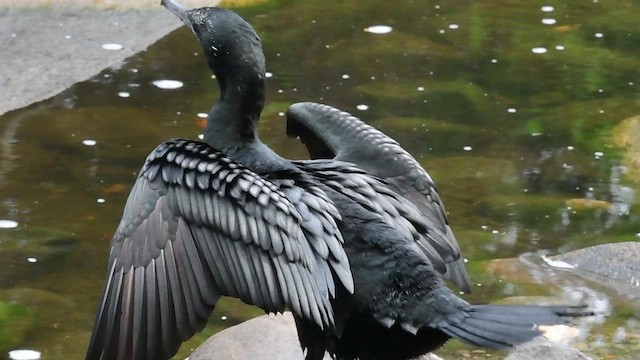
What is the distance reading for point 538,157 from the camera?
7.98 metres

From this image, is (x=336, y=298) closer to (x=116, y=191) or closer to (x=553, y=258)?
(x=553, y=258)

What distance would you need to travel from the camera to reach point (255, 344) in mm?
5121

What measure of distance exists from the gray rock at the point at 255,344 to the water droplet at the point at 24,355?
86 cm

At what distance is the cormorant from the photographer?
4.09 meters

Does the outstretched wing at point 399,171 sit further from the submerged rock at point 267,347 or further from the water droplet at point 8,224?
the water droplet at point 8,224

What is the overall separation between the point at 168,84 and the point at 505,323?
5.21 meters

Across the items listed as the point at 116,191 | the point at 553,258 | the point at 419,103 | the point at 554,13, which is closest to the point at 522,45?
the point at 554,13

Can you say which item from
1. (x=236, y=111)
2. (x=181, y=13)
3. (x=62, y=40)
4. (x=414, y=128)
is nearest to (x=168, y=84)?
(x=62, y=40)

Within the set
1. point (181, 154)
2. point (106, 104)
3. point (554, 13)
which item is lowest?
point (554, 13)

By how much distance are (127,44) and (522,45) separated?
3233mm

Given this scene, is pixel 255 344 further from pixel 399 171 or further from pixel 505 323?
pixel 505 323

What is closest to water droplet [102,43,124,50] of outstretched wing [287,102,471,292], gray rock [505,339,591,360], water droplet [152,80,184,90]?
water droplet [152,80,184,90]

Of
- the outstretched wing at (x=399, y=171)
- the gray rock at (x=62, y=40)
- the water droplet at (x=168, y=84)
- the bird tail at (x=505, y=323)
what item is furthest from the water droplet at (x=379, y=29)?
the bird tail at (x=505, y=323)

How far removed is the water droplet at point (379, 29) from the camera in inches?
390
